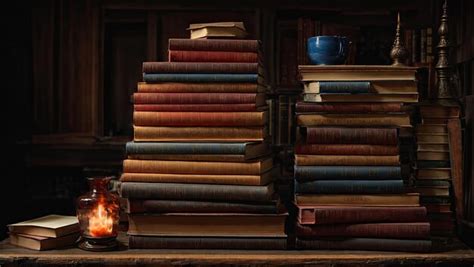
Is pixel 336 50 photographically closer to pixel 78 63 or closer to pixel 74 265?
pixel 74 265

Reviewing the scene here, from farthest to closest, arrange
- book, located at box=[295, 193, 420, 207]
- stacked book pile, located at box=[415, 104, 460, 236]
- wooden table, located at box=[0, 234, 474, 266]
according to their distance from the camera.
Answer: stacked book pile, located at box=[415, 104, 460, 236] < book, located at box=[295, 193, 420, 207] < wooden table, located at box=[0, 234, 474, 266]

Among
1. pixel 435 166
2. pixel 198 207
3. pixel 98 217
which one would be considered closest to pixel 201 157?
pixel 198 207

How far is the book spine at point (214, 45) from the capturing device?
1856 mm

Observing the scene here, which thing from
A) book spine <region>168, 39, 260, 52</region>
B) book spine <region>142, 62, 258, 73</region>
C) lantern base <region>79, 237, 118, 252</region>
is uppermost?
book spine <region>168, 39, 260, 52</region>

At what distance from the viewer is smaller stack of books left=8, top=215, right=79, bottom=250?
1.83 meters

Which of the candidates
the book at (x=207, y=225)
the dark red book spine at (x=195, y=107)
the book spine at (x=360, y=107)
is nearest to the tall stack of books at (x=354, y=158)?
the book spine at (x=360, y=107)

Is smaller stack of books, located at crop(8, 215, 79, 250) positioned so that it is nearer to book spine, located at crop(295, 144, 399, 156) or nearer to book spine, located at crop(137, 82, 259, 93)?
book spine, located at crop(137, 82, 259, 93)

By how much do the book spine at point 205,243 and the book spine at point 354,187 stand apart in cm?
19

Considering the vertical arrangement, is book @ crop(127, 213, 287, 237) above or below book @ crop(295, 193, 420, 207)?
below

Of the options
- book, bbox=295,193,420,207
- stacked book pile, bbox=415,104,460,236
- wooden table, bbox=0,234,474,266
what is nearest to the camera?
wooden table, bbox=0,234,474,266

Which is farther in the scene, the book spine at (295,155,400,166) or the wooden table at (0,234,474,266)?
the book spine at (295,155,400,166)

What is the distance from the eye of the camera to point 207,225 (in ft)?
6.00

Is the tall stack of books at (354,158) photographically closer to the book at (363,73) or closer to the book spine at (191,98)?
the book at (363,73)

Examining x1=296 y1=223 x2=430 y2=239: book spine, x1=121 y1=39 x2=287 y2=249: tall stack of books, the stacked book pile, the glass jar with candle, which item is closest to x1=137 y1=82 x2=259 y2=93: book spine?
x1=121 y1=39 x2=287 y2=249: tall stack of books
